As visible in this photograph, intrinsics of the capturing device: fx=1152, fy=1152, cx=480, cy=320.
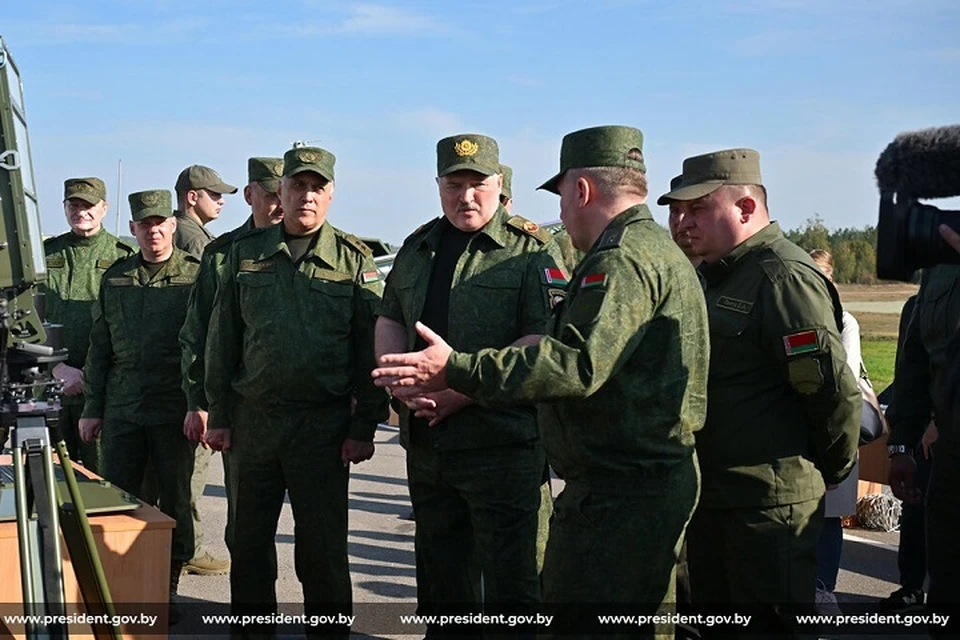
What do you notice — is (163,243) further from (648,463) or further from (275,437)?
(648,463)

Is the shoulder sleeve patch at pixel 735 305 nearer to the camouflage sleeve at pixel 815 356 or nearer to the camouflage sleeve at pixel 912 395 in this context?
the camouflage sleeve at pixel 815 356

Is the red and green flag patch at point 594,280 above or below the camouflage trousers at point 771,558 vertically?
above

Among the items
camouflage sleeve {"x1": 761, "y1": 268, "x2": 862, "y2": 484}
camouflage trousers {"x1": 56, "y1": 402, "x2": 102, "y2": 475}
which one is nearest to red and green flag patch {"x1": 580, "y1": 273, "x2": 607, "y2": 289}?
camouflage sleeve {"x1": 761, "y1": 268, "x2": 862, "y2": 484}

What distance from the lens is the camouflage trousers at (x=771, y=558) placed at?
13.2ft

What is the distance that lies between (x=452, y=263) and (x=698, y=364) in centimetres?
162

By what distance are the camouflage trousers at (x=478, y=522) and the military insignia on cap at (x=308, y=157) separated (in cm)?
142

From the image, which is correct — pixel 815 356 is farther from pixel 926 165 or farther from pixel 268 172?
pixel 268 172

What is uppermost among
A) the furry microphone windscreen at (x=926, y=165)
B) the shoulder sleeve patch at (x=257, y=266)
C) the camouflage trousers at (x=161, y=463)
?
the furry microphone windscreen at (x=926, y=165)

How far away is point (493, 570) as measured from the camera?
15.6 feet

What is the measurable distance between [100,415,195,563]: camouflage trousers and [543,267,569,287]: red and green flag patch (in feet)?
8.53

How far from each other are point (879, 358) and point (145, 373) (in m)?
10.1

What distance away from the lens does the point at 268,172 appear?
19.8 ft

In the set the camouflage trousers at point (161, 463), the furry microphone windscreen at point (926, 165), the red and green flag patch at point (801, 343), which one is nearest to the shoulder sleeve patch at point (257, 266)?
the camouflage trousers at point (161, 463)

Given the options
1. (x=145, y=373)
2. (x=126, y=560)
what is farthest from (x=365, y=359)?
(x=145, y=373)
